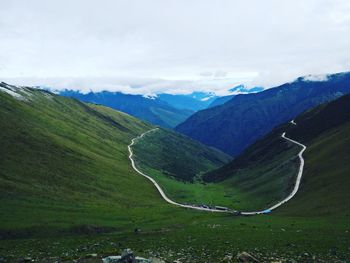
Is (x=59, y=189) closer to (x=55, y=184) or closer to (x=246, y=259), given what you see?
(x=55, y=184)

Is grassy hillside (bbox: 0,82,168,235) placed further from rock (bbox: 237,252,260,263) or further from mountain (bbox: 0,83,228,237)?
rock (bbox: 237,252,260,263)

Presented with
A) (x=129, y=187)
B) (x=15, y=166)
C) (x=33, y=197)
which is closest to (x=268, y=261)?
(x=33, y=197)

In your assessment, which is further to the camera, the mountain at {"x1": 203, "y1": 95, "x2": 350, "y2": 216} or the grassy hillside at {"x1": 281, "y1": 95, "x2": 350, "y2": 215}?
the mountain at {"x1": 203, "y1": 95, "x2": 350, "y2": 216}

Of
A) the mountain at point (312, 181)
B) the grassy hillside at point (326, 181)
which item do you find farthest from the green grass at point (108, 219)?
the mountain at point (312, 181)

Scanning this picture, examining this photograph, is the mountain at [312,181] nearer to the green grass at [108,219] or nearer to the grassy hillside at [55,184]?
the green grass at [108,219]

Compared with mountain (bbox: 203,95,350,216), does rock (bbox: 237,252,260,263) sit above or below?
below

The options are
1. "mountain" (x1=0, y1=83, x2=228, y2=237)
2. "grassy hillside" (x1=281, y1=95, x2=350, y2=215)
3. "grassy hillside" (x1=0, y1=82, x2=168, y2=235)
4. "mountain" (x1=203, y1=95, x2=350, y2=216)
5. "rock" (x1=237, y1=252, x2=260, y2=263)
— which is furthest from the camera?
"grassy hillside" (x1=0, y1=82, x2=168, y2=235)

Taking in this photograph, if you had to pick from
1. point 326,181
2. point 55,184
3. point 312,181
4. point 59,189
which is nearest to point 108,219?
point 59,189

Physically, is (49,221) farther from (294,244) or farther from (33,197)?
(294,244)

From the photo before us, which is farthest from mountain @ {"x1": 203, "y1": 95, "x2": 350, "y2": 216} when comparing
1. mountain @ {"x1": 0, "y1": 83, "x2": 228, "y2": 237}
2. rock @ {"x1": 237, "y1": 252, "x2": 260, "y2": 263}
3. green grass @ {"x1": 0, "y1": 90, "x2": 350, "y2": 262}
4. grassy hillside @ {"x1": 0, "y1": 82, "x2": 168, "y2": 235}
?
rock @ {"x1": 237, "y1": 252, "x2": 260, "y2": 263}
